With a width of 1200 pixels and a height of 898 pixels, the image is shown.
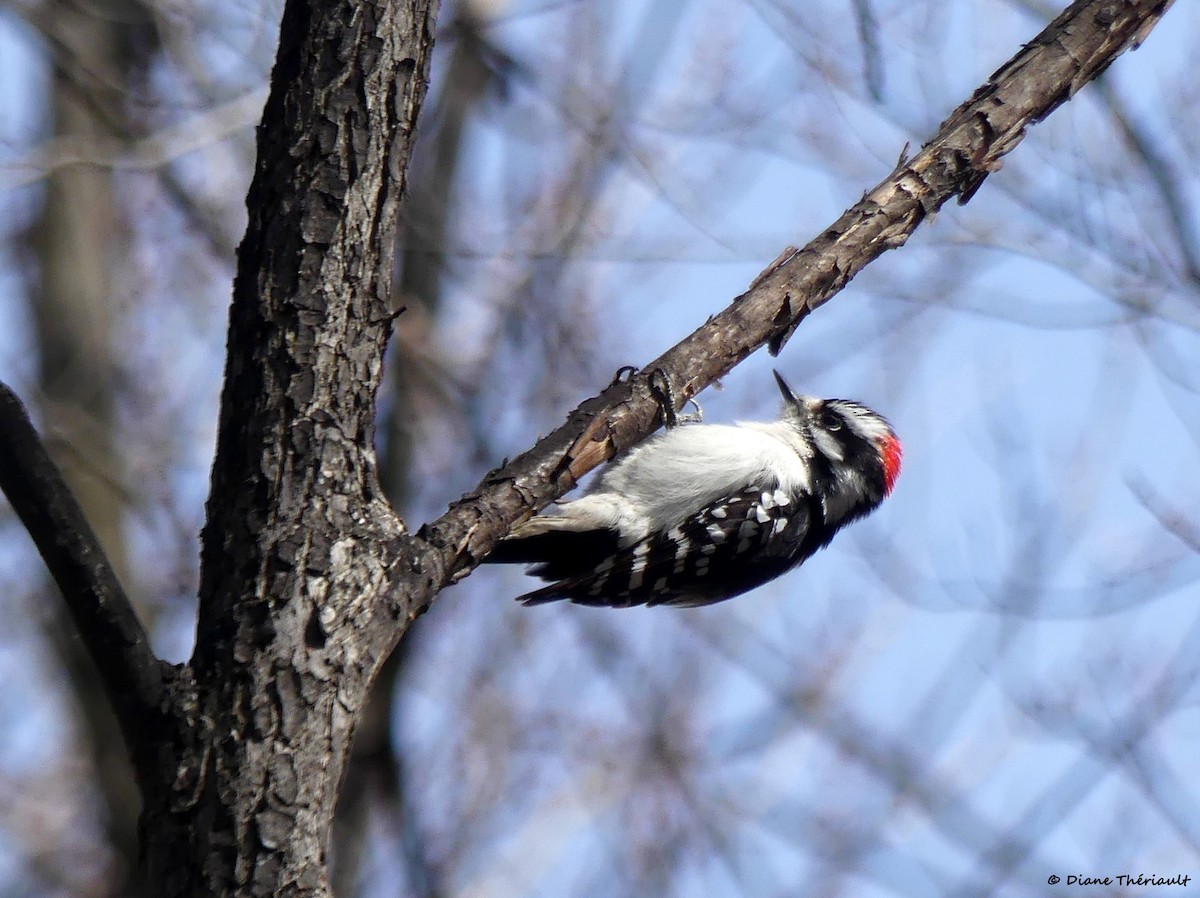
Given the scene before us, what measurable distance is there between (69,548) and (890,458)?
4.56 meters

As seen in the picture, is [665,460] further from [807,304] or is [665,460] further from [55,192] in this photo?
[55,192]

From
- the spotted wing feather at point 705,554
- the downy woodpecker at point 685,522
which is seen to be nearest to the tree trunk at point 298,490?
the downy woodpecker at point 685,522

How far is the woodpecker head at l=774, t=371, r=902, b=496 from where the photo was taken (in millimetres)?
5996

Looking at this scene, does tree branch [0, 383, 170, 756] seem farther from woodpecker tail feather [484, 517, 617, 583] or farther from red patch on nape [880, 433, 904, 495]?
red patch on nape [880, 433, 904, 495]

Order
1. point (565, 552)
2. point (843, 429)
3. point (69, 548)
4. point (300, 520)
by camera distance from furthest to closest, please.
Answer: point (843, 429) → point (565, 552) → point (300, 520) → point (69, 548)

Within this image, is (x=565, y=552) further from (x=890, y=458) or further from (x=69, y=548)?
(x=69, y=548)

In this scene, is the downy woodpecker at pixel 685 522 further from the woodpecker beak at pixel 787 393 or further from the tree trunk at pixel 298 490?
the tree trunk at pixel 298 490

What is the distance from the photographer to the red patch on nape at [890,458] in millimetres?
6109

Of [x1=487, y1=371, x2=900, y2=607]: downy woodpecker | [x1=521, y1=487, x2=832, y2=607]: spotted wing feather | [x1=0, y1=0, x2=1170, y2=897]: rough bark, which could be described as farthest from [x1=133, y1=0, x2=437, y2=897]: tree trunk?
[x1=521, y1=487, x2=832, y2=607]: spotted wing feather

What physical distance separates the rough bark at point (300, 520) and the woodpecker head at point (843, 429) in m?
3.02

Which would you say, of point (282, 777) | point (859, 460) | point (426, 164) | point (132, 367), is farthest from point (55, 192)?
point (282, 777)

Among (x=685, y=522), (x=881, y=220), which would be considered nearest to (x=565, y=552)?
(x=685, y=522)

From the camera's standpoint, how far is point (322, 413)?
2760mm

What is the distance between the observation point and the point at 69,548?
7.86ft
